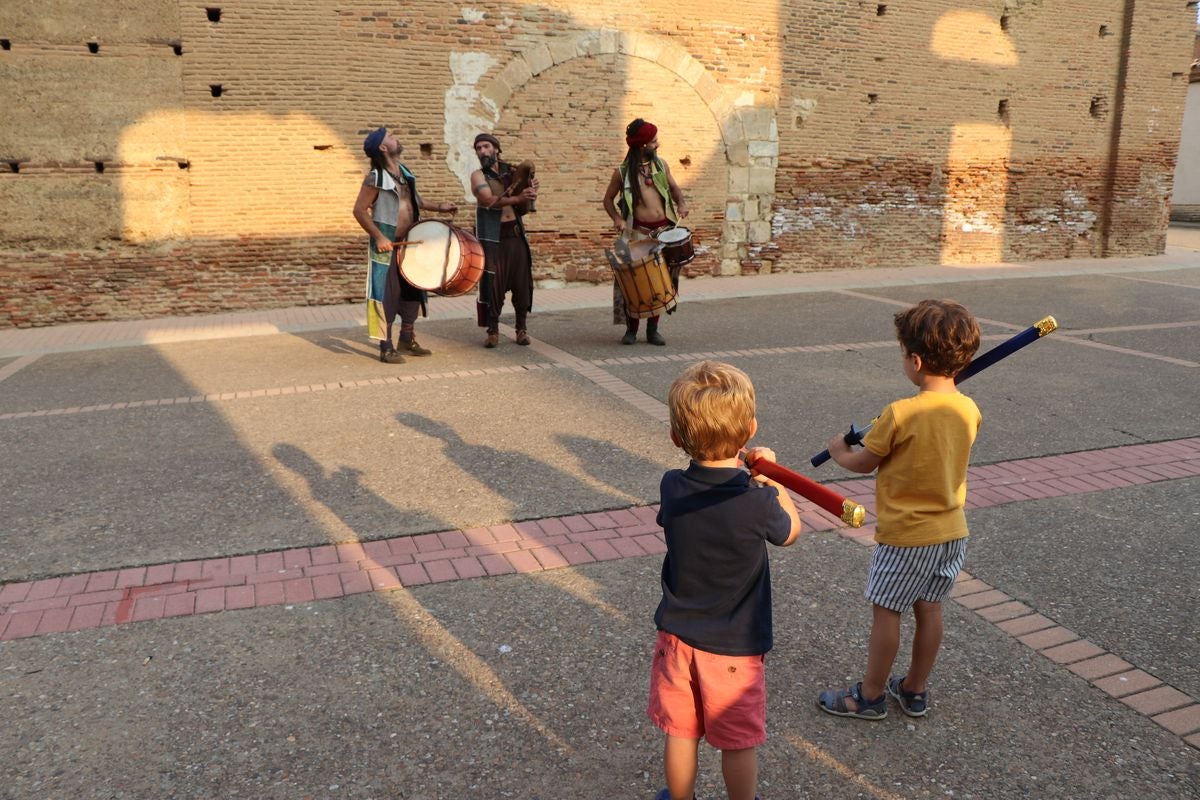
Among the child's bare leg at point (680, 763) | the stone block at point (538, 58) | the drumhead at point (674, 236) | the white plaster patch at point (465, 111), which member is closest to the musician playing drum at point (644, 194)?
the drumhead at point (674, 236)

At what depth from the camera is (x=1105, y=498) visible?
4734 millimetres

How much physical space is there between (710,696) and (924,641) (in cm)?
92

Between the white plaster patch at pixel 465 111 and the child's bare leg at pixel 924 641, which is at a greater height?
the white plaster patch at pixel 465 111

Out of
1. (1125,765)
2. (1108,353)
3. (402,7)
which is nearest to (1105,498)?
(1125,765)

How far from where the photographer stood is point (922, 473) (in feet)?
8.70

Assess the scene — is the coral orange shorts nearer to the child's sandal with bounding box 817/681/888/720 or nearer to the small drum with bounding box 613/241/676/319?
the child's sandal with bounding box 817/681/888/720

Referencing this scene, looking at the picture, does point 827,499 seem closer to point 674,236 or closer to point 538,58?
point 674,236

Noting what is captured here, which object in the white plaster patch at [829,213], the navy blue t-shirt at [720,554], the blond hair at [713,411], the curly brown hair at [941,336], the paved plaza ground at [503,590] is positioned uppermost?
the white plaster patch at [829,213]

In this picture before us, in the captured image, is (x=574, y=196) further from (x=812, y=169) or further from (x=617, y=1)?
(x=812, y=169)

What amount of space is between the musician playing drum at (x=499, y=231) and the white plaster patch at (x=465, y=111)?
13.5 feet

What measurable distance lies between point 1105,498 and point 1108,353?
13.4 feet

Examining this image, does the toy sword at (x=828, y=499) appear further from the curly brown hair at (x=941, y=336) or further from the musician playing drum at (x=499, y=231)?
the musician playing drum at (x=499, y=231)

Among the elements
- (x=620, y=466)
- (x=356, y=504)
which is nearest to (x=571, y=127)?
(x=620, y=466)

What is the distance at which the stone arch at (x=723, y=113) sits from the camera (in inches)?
489
